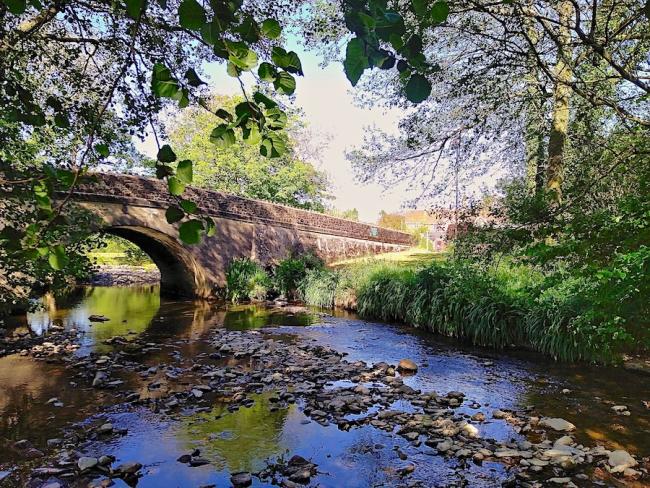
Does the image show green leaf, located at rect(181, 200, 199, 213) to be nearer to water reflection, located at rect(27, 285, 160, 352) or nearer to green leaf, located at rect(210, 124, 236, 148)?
green leaf, located at rect(210, 124, 236, 148)

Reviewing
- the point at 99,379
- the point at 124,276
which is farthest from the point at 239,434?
the point at 124,276

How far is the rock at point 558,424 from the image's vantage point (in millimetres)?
4484

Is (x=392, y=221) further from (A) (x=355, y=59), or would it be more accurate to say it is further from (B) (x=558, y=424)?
(A) (x=355, y=59)

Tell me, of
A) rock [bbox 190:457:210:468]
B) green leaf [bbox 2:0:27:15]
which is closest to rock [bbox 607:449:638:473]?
rock [bbox 190:457:210:468]

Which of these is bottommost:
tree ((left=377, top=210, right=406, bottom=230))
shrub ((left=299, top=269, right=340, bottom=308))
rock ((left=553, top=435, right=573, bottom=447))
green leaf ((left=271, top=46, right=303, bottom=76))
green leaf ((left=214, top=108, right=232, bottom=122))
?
rock ((left=553, top=435, right=573, bottom=447))

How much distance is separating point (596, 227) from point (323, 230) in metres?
18.3

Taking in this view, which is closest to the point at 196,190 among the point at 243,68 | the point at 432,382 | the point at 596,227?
the point at 432,382

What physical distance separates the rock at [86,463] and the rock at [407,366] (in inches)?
164

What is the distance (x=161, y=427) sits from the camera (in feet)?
14.5

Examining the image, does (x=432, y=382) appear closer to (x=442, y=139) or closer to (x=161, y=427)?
(x=161, y=427)

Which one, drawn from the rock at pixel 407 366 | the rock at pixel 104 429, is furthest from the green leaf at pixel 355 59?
the rock at pixel 407 366

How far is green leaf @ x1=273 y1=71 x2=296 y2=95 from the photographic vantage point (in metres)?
1.10

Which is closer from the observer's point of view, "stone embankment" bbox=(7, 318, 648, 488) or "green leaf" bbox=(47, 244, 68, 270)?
"green leaf" bbox=(47, 244, 68, 270)

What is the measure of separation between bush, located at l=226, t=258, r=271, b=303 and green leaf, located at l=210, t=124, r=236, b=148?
14.1 meters
